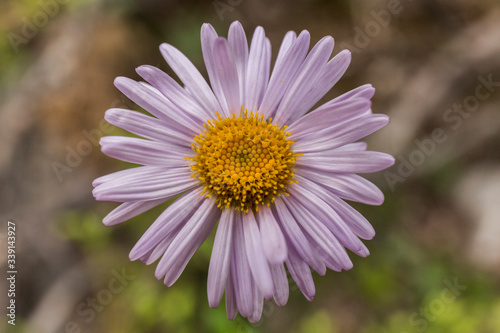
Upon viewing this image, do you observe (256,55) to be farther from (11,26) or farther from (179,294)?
(11,26)

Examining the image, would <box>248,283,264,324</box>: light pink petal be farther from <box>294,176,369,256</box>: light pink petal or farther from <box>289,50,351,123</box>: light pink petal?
<box>289,50,351,123</box>: light pink petal

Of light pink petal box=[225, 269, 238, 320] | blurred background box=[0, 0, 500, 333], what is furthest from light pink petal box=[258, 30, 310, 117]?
blurred background box=[0, 0, 500, 333]

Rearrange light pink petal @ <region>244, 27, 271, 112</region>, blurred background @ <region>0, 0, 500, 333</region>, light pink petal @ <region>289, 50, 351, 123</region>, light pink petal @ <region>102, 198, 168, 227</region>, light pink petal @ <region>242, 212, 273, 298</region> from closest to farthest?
light pink petal @ <region>242, 212, 273, 298</region> → light pink petal @ <region>289, 50, 351, 123</region> → light pink petal @ <region>102, 198, 168, 227</region> → light pink petal @ <region>244, 27, 271, 112</region> → blurred background @ <region>0, 0, 500, 333</region>

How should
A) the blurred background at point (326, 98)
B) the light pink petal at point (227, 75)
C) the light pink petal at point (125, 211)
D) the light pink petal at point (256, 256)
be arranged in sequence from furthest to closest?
the blurred background at point (326, 98) < the light pink petal at point (125, 211) < the light pink petal at point (227, 75) < the light pink petal at point (256, 256)

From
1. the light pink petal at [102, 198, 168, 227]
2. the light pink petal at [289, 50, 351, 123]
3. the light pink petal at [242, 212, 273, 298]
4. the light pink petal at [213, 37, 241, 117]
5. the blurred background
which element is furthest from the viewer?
the blurred background

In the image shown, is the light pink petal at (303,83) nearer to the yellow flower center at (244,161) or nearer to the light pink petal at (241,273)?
the yellow flower center at (244,161)

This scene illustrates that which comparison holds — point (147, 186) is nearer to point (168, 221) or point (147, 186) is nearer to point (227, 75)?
point (168, 221)

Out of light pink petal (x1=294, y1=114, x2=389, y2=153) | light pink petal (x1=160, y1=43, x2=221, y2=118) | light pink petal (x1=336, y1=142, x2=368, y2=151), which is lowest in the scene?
light pink petal (x1=336, y1=142, x2=368, y2=151)

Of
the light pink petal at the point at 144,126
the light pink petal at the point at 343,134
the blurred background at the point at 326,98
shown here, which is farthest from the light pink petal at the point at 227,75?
the blurred background at the point at 326,98
